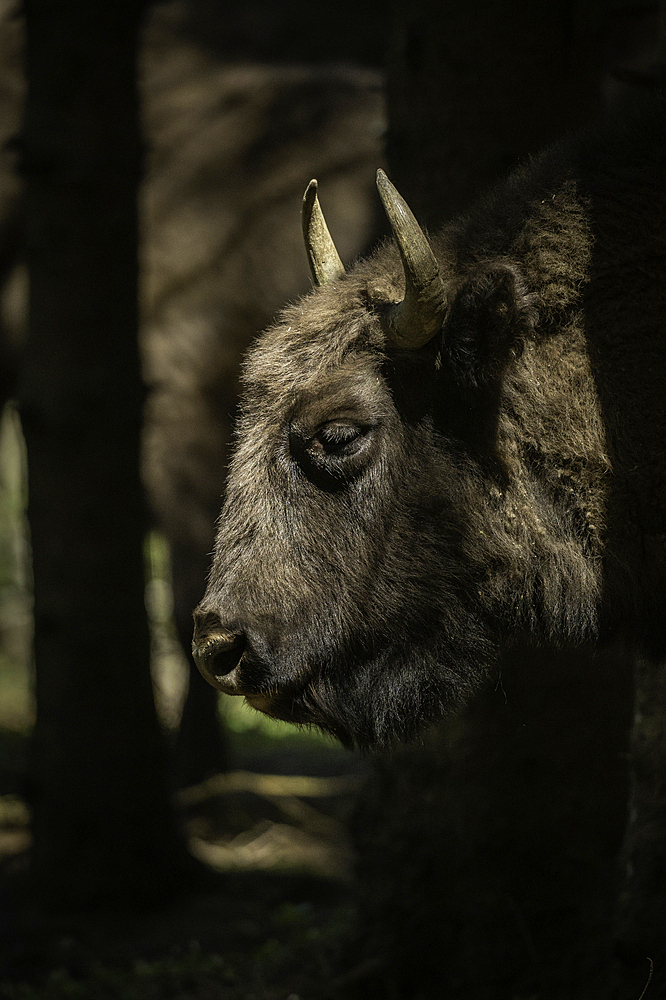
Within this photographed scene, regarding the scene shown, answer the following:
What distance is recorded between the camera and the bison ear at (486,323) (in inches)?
104

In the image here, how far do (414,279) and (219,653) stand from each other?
42.5 inches

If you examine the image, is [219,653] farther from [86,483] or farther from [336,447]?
[86,483]

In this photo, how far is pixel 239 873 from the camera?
5.34 metres

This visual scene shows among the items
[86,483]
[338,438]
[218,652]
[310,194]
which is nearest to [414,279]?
[338,438]

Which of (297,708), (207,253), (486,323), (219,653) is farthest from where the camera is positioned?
(207,253)

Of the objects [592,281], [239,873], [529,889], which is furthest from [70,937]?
[592,281]

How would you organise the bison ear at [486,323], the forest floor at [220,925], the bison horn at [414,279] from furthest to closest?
the forest floor at [220,925] → the bison ear at [486,323] → the bison horn at [414,279]

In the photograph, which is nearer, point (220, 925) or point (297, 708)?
point (297, 708)

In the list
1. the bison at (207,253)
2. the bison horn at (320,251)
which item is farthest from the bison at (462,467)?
the bison at (207,253)

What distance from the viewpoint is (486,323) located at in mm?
2670

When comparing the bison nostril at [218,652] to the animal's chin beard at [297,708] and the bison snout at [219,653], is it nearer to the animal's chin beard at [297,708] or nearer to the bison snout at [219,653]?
the bison snout at [219,653]

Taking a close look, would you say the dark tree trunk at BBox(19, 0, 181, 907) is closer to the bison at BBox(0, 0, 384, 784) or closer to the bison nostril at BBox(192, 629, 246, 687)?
the bison at BBox(0, 0, 384, 784)

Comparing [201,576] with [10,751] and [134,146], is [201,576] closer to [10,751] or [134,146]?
[10,751]

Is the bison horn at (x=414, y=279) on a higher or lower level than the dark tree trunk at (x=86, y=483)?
higher
